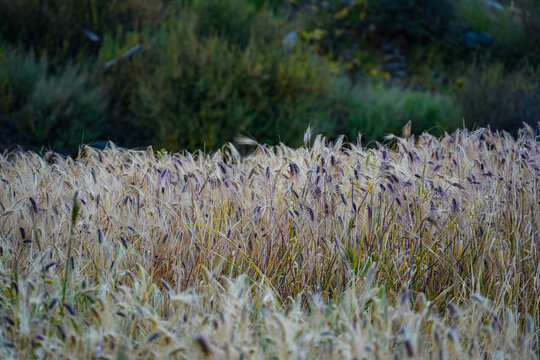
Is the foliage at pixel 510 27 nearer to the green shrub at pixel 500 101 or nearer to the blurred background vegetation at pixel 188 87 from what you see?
the blurred background vegetation at pixel 188 87

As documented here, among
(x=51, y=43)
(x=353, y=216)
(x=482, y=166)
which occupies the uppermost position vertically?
(x=482, y=166)

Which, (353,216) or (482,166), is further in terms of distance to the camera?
(482,166)

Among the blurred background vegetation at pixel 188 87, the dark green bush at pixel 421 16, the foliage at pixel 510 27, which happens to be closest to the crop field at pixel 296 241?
the blurred background vegetation at pixel 188 87

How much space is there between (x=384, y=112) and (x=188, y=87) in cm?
286

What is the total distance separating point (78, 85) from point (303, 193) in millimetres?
4864

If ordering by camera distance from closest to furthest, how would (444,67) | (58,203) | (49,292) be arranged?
(49,292) → (58,203) → (444,67)

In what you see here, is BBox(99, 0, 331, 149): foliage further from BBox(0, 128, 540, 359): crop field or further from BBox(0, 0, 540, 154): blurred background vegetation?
BBox(0, 128, 540, 359): crop field

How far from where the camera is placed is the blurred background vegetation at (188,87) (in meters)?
6.70

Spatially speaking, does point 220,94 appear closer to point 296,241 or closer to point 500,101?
point 500,101

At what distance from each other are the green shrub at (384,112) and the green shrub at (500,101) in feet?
0.78

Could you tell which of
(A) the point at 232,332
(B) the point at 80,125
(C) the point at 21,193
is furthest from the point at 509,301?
(B) the point at 80,125

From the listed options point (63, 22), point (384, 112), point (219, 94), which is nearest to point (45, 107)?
point (63, 22)

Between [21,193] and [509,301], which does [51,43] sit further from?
[509,301]

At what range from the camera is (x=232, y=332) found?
76.1 inches
